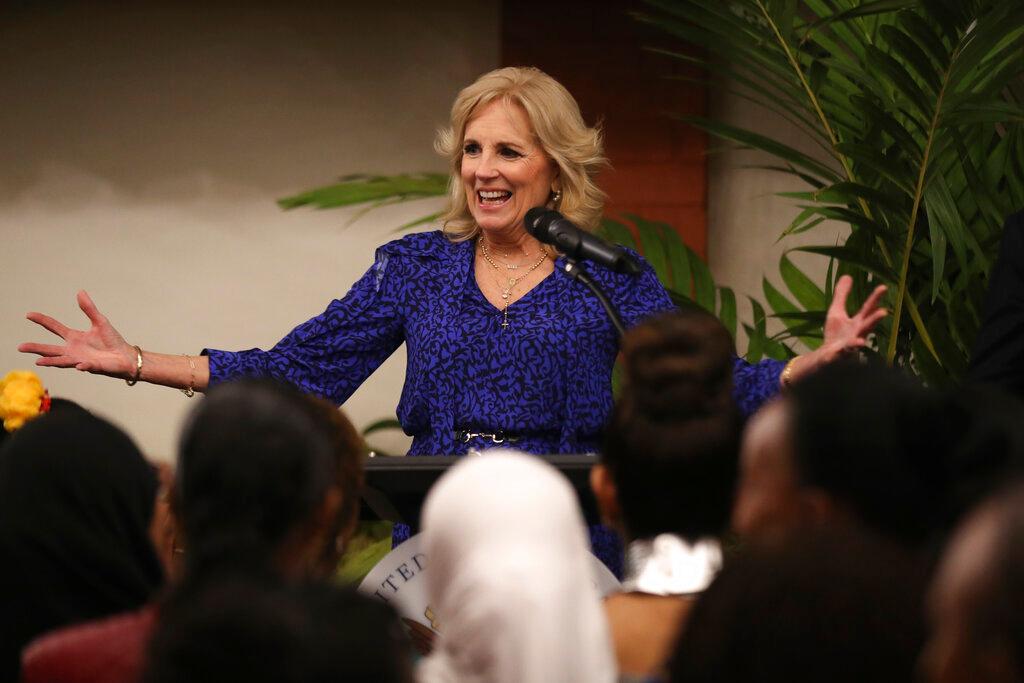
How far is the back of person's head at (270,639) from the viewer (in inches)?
45.3

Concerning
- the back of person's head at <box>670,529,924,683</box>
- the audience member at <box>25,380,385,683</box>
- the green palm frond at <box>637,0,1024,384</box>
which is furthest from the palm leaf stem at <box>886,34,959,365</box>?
the back of person's head at <box>670,529,924,683</box>

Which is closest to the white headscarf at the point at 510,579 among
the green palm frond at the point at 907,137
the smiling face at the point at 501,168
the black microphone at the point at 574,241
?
the black microphone at the point at 574,241

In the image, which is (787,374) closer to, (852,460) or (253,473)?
(852,460)

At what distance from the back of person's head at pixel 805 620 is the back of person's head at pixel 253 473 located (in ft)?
1.49

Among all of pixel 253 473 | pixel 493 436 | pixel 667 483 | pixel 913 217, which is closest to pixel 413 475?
pixel 493 436

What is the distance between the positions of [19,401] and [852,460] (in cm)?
189

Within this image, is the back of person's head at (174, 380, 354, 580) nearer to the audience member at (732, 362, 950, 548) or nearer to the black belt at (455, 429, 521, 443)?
the audience member at (732, 362, 950, 548)

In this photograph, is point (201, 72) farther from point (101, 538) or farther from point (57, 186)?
point (101, 538)

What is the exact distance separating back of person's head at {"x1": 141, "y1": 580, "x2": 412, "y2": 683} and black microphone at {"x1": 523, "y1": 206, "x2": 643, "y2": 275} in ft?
4.70

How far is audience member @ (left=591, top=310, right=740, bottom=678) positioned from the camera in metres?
1.69

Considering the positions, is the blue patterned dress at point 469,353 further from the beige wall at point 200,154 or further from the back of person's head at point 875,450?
the beige wall at point 200,154

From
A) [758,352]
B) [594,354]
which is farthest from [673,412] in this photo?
[758,352]

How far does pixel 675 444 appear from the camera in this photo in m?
1.70

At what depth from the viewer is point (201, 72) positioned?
5715 millimetres
